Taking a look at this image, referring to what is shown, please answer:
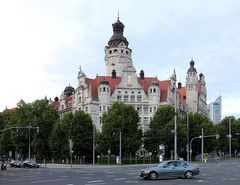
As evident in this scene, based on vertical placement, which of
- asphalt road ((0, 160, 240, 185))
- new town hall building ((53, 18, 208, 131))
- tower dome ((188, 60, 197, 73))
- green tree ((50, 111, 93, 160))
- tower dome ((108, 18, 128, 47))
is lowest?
asphalt road ((0, 160, 240, 185))

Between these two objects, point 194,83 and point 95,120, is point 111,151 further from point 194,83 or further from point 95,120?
point 194,83

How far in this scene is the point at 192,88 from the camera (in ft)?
525

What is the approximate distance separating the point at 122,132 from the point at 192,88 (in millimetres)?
68817

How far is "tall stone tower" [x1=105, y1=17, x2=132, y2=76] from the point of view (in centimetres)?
14675

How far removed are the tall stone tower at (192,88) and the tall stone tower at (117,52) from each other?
882 inches

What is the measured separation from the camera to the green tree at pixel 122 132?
3747 inches

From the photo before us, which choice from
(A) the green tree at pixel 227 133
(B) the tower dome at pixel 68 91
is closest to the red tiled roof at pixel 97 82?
(B) the tower dome at pixel 68 91

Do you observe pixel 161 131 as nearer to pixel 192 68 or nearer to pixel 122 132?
pixel 122 132

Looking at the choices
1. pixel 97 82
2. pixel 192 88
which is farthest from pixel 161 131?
pixel 192 88

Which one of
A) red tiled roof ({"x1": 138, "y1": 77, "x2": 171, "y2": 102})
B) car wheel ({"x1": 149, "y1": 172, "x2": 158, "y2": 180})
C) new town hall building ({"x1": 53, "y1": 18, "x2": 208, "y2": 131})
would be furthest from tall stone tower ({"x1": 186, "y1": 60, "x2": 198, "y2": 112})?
car wheel ({"x1": 149, "y1": 172, "x2": 158, "y2": 180})

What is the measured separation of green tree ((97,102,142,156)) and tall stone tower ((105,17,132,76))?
47.6 meters

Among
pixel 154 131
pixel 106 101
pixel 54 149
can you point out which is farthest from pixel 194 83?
Answer: pixel 54 149

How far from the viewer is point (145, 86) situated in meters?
135

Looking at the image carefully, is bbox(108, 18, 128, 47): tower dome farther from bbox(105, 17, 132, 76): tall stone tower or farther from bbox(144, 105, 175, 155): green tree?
bbox(144, 105, 175, 155): green tree
